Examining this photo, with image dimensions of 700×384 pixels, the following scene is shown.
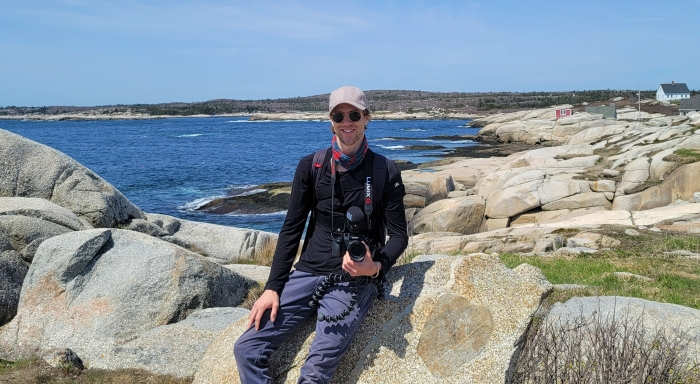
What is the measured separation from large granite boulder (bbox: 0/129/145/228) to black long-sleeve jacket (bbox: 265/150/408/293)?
8.38 metres

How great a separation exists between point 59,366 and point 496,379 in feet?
14.4

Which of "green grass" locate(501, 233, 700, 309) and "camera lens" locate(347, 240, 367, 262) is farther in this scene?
"green grass" locate(501, 233, 700, 309)

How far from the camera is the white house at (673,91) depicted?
103m

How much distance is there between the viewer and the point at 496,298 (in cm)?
431

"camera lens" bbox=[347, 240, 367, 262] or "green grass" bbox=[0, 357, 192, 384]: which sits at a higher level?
"camera lens" bbox=[347, 240, 367, 262]


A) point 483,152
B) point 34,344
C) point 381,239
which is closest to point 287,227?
point 381,239

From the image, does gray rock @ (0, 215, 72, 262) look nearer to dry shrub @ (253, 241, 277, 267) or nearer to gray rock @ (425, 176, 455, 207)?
dry shrub @ (253, 241, 277, 267)

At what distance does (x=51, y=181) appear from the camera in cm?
1181

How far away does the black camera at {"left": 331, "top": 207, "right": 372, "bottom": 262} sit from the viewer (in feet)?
12.9

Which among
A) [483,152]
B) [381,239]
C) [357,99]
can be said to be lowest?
[483,152]

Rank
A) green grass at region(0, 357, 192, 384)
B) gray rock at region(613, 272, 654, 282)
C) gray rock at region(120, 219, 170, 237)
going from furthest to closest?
gray rock at region(120, 219, 170, 237), gray rock at region(613, 272, 654, 282), green grass at region(0, 357, 192, 384)

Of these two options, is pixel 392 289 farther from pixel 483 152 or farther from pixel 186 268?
pixel 483 152

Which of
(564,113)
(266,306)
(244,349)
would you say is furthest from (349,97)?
(564,113)

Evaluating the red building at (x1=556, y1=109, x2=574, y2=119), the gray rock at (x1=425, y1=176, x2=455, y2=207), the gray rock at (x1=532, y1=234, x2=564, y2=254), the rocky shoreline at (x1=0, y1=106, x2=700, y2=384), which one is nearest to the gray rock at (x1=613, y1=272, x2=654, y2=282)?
the rocky shoreline at (x1=0, y1=106, x2=700, y2=384)
